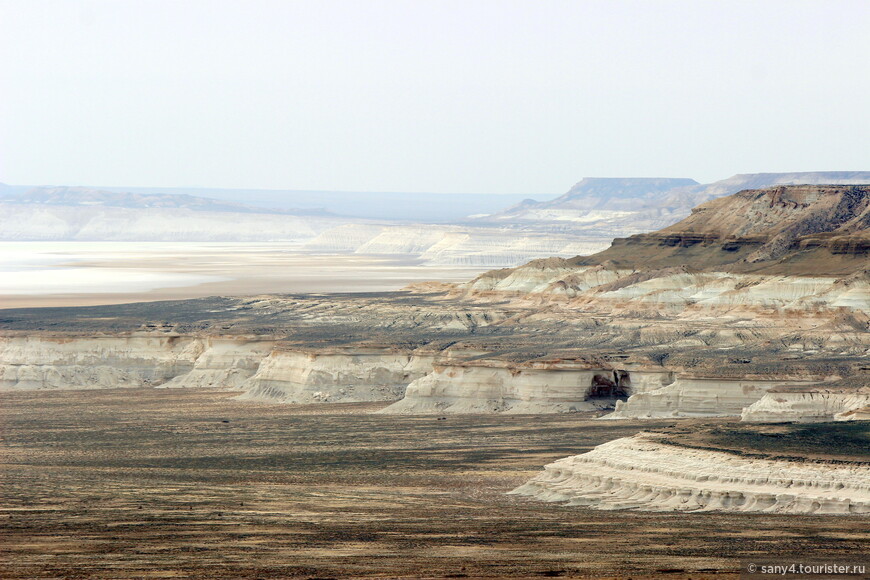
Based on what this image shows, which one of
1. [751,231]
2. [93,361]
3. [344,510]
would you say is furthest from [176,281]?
[344,510]

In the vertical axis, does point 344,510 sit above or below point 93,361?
above

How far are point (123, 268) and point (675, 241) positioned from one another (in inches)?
3604

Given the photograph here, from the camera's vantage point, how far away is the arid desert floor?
2931cm

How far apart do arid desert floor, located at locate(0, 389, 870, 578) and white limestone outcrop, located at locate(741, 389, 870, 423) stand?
2.00 meters

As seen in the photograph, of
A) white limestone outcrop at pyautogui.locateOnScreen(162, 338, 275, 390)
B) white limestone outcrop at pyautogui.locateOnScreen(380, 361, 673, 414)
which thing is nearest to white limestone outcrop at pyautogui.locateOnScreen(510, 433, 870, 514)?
white limestone outcrop at pyautogui.locateOnScreen(380, 361, 673, 414)

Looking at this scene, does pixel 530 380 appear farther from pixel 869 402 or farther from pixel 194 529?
pixel 194 529

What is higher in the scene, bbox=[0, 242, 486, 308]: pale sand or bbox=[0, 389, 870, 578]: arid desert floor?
bbox=[0, 389, 870, 578]: arid desert floor

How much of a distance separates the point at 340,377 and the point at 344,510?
34.1 metres

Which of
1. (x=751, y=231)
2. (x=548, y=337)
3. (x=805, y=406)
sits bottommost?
(x=548, y=337)

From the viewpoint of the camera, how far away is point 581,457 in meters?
42.0

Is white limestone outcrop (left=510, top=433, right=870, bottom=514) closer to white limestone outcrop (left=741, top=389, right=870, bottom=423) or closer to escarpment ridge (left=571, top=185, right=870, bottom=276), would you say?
white limestone outcrop (left=741, top=389, right=870, bottom=423)

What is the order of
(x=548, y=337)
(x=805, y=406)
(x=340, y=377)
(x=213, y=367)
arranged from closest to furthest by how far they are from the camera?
(x=805, y=406) < (x=340, y=377) < (x=213, y=367) < (x=548, y=337)

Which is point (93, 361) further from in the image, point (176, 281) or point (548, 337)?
point (176, 281)

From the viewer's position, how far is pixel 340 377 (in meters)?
71.4
